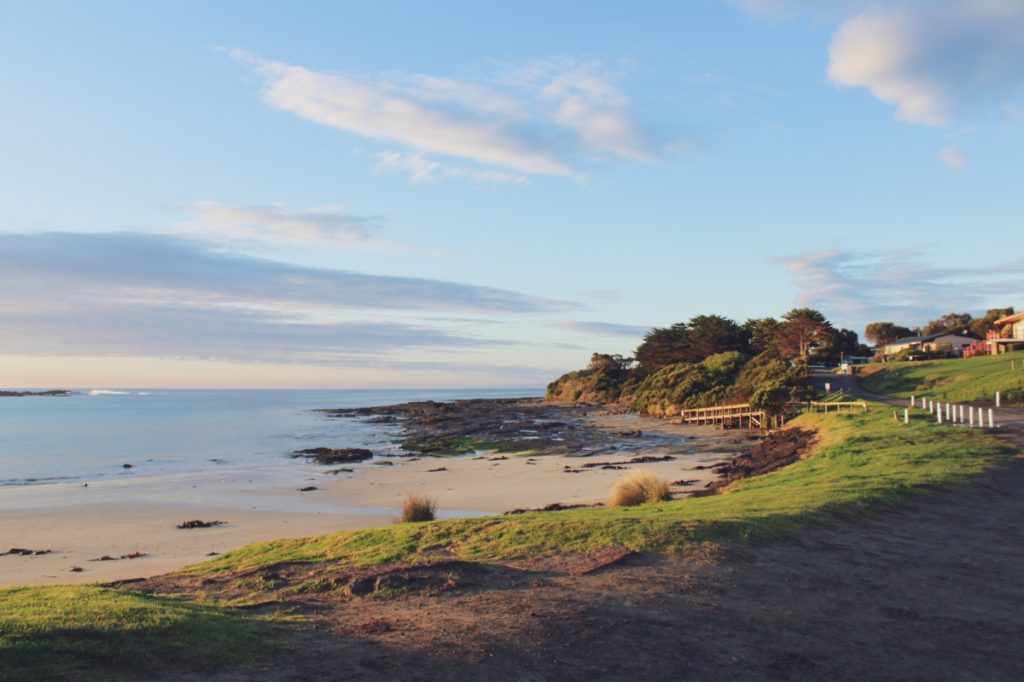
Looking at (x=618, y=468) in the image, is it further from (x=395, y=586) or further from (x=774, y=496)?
(x=395, y=586)

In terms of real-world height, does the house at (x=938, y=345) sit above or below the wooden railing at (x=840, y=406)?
above

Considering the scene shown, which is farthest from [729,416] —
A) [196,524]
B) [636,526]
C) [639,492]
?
[636,526]

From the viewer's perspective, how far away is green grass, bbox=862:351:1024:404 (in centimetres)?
4429

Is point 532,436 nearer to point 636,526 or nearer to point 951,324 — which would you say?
point 636,526

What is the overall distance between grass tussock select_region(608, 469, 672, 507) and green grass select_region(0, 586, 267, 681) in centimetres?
1297

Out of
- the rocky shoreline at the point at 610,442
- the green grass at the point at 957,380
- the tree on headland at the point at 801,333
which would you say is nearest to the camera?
the rocky shoreline at the point at 610,442

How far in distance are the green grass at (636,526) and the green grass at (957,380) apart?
27.3 meters

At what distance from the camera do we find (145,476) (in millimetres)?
36562

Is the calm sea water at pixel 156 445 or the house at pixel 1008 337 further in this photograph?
the house at pixel 1008 337

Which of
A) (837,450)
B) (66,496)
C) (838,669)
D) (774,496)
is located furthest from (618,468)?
(838,669)

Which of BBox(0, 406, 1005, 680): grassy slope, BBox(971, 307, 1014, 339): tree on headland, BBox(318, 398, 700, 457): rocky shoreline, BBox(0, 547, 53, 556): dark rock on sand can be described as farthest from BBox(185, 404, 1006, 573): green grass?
BBox(971, 307, 1014, 339): tree on headland

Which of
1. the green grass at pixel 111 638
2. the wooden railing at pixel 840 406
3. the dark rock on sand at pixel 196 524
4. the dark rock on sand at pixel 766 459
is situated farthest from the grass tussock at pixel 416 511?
the wooden railing at pixel 840 406

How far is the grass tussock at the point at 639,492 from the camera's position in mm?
19594

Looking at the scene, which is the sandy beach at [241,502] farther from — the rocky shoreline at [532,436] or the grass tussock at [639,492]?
the grass tussock at [639,492]
